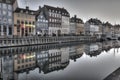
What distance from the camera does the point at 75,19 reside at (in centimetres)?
7806

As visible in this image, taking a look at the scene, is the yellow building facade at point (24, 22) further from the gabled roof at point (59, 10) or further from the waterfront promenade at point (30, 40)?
the gabled roof at point (59, 10)

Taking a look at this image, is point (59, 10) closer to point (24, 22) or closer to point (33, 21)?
point (33, 21)

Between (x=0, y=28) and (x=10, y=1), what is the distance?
7.49 m

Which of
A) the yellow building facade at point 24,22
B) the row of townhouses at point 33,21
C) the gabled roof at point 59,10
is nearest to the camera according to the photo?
the row of townhouses at point 33,21

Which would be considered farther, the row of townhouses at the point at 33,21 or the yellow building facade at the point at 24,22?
the yellow building facade at the point at 24,22

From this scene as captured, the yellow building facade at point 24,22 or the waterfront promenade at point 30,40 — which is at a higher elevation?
the yellow building facade at point 24,22

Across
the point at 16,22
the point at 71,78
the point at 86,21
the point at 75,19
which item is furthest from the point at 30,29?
the point at 86,21

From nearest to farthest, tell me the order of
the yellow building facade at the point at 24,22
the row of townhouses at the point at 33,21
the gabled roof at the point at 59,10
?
the row of townhouses at the point at 33,21, the yellow building facade at the point at 24,22, the gabled roof at the point at 59,10

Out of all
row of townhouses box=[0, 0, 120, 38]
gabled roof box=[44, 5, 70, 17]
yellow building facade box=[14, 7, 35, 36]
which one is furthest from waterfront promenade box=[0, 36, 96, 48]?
gabled roof box=[44, 5, 70, 17]

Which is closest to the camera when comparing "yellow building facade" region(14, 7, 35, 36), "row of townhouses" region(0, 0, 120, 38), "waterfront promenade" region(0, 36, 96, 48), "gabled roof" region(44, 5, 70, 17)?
"waterfront promenade" region(0, 36, 96, 48)

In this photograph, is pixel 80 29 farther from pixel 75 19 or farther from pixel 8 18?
pixel 8 18

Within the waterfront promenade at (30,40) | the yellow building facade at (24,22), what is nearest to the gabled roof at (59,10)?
the yellow building facade at (24,22)

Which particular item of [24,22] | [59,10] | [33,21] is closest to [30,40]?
[24,22]

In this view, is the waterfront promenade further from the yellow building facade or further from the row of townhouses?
the yellow building facade
